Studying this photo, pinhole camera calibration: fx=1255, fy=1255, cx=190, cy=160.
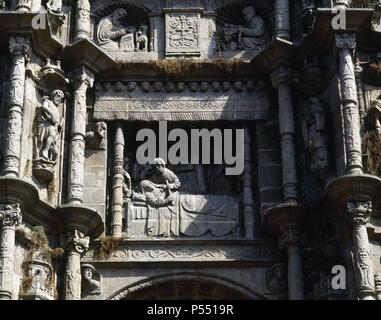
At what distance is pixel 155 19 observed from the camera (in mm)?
19906

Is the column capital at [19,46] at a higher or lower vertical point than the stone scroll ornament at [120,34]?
lower

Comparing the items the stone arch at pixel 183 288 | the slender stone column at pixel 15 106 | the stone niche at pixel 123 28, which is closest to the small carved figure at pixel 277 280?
the stone arch at pixel 183 288

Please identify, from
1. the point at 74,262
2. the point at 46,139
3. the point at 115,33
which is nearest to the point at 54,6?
the point at 115,33

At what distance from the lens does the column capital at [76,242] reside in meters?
17.5

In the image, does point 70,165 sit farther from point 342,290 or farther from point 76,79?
point 342,290

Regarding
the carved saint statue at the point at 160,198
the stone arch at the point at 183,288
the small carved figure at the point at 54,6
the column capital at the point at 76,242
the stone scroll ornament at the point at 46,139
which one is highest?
the small carved figure at the point at 54,6

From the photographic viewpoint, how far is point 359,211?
17047mm

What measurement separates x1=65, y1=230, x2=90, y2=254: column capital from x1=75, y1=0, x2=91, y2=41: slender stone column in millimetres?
3260

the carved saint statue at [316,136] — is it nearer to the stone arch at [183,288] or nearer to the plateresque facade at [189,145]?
the plateresque facade at [189,145]

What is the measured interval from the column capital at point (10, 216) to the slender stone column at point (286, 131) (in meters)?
3.86

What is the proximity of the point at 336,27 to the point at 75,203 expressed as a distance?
4.60m

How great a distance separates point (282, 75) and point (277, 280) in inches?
126

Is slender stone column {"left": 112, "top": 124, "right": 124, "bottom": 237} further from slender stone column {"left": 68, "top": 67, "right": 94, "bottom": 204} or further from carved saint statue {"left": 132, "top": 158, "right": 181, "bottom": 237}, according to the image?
slender stone column {"left": 68, "top": 67, "right": 94, "bottom": 204}
